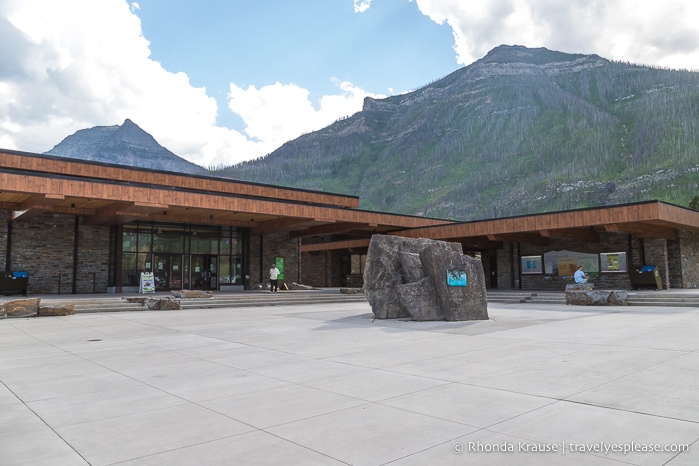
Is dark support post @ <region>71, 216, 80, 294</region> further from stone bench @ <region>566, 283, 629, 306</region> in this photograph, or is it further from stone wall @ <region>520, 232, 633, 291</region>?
stone wall @ <region>520, 232, 633, 291</region>

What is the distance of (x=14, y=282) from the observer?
2056 centimetres

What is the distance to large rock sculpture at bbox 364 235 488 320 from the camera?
1261 centimetres

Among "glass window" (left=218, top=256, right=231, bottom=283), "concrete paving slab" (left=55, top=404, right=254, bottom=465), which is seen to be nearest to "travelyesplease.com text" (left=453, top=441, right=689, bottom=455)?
"concrete paving slab" (left=55, top=404, right=254, bottom=465)

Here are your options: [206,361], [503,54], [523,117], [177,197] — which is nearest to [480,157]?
[523,117]

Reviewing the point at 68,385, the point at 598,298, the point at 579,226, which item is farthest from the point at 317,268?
the point at 68,385

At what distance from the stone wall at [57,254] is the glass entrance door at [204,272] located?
469 centimetres

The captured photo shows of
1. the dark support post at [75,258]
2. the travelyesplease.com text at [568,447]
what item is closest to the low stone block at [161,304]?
the dark support post at [75,258]

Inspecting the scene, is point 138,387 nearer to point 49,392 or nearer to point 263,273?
point 49,392

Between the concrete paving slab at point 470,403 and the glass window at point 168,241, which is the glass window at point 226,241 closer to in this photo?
the glass window at point 168,241

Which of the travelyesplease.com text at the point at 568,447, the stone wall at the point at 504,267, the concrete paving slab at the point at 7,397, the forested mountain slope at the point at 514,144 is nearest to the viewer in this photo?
the travelyesplease.com text at the point at 568,447

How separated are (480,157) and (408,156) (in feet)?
90.9

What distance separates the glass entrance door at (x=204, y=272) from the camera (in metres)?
27.4

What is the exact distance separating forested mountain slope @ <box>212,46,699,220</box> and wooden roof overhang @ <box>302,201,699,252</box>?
66.7 metres

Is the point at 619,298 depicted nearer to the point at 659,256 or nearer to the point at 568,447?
the point at 659,256
